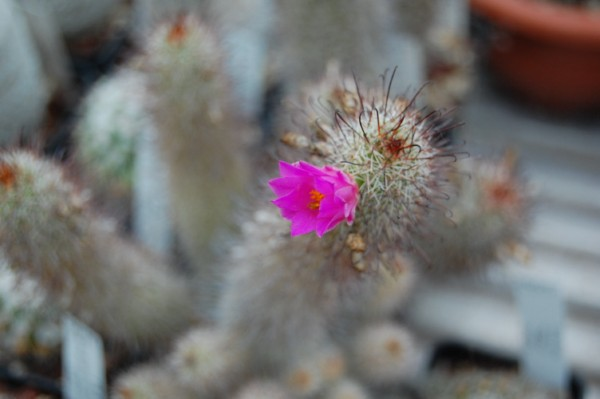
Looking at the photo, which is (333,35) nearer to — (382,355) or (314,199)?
(382,355)

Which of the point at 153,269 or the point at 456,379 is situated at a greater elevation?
the point at 153,269

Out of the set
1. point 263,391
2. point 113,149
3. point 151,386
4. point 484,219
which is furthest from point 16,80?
point 484,219

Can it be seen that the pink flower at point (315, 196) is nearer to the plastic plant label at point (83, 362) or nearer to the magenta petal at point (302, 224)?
the magenta petal at point (302, 224)

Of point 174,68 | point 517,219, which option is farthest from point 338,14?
point 517,219

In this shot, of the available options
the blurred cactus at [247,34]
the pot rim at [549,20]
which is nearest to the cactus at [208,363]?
the blurred cactus at [247,34]

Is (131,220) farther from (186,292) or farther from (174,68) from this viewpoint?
(174,68)

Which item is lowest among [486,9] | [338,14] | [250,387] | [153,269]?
[250,387]

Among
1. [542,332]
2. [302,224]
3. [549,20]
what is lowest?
[302,224]
